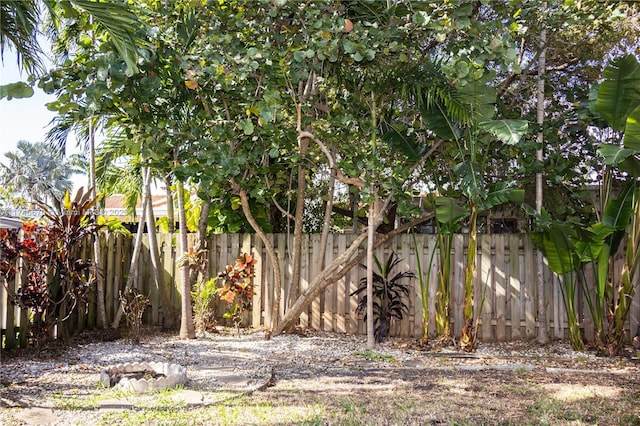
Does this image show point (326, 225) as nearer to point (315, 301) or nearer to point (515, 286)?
point (315, 301)

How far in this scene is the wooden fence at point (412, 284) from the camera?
7.88 metres

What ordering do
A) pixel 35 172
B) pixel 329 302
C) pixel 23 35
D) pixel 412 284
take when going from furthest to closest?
1. pixel 35 172
2. pixel 329 302
3. pixel 412 284
4. pixel 23 35

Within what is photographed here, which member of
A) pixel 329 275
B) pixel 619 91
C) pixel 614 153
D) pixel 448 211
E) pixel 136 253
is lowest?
pixel 329 275

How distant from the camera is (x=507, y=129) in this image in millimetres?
6117

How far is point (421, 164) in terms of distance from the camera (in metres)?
7.71

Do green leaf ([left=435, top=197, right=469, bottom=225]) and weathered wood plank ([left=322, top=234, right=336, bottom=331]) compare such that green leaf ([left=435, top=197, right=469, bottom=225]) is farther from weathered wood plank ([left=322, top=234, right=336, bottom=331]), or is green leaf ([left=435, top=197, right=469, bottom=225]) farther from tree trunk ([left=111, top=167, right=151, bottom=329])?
tree trunk ([left=111, top=167, right=151, bottom=329])

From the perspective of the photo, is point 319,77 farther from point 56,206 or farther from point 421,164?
point 56,206

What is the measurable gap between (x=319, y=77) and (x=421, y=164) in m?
1.80

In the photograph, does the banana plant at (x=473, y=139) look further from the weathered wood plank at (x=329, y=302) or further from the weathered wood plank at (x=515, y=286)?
the weathered wood plank at (x=329, y=302)

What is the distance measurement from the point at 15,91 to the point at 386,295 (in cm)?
510

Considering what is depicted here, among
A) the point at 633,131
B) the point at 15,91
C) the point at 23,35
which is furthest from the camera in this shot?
the point at 633,131

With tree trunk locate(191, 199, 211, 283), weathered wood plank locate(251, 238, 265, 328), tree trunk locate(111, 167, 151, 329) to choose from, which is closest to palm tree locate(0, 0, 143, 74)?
tree trunk locate(111, 167, 151, 329)

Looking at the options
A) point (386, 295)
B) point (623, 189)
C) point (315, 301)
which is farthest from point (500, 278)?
point (315, 301)

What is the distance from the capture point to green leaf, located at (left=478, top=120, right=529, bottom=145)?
5.98 meters
